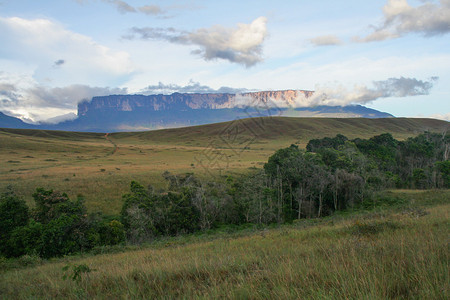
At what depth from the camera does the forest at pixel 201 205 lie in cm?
1897

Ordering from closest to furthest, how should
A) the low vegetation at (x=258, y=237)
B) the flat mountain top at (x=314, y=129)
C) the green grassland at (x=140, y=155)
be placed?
the low vegetation at (x=258, y=237), the green grassland at (x=140, y=155), the flat mountain top at (x=314, y=129)

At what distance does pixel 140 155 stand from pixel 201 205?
6427 cm

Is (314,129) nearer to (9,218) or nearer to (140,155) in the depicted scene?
(140,155)

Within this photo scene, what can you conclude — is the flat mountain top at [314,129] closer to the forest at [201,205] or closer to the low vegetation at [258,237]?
the low vegetation at [258,237]

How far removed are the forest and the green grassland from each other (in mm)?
4686

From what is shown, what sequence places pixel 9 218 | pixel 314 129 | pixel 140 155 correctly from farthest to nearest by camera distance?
pixel 314 129 < pixel 140 155 < pixel 9 218

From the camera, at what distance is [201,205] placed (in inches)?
1096

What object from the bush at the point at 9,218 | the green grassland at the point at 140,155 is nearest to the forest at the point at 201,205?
the bush at the point at 9,218

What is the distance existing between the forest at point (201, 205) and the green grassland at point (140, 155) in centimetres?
469

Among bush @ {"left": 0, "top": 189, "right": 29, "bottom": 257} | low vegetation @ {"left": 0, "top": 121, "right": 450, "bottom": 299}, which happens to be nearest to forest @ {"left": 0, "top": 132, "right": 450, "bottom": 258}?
bush @ {"left": 0, "top": 189, "right": 29, "bottom": 257}

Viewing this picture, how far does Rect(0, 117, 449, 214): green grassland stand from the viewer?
97.9ft

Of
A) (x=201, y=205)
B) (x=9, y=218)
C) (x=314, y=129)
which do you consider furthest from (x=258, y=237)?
(x=314, y=129)

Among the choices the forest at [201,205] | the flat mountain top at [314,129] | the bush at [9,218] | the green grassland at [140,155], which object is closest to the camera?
the bush at [9,218]

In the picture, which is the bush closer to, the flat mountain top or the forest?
the forest
